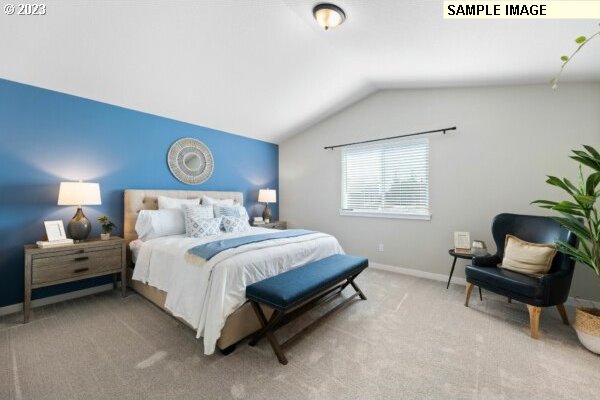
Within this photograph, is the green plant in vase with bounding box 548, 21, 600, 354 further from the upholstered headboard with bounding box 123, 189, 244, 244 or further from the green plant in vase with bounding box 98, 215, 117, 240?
the green plant in vase with bounding box 98, 215, 117, 240

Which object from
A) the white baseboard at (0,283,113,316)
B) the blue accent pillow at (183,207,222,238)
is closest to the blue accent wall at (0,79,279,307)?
the white baseboard at (0,283,113,316)

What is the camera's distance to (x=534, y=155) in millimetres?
2881

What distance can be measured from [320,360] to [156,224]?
235cm

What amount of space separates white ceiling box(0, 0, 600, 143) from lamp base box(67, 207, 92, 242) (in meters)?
1.39

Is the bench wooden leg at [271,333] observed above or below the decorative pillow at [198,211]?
below

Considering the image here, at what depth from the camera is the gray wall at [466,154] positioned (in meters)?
2.74

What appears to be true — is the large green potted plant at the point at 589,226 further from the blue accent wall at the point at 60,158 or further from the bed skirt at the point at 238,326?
the blue accent wall at the point at 60,158

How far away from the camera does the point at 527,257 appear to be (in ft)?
7.95

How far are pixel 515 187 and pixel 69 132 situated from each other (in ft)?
17.1

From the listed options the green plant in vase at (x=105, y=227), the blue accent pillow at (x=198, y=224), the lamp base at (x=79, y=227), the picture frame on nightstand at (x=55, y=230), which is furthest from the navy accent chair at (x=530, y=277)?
the picture frame on nightstand at (x=55, y=230)

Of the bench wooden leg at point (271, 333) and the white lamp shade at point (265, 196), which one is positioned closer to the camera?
the bench wooden leg at point (271, 333)

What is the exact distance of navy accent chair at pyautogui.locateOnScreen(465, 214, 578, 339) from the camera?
2.09m

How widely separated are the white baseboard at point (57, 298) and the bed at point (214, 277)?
0.36 meters

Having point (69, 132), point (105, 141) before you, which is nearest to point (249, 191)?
point (105, 141)
